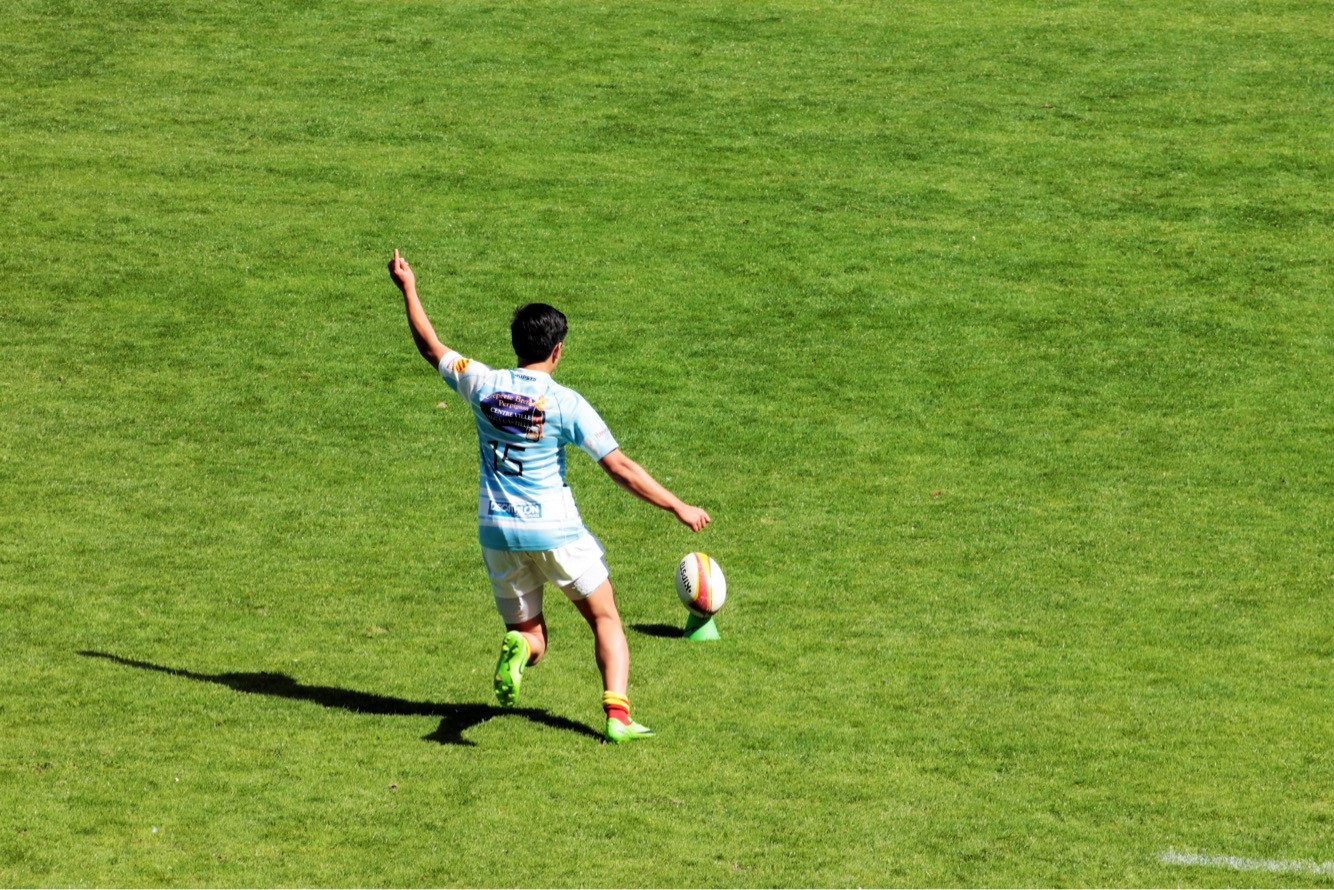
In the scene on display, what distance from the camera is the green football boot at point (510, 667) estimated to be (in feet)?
24.9

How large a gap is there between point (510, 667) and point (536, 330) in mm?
1724

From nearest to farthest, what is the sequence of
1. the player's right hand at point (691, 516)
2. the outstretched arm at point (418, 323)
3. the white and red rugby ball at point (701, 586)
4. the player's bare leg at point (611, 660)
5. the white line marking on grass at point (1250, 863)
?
the white line marking on grass at point (1250, 863) → the player's right hand at point (691, 516) → the player's bare leg at point (611, 660) → the outstretched arm at point (418, 323) → the white and red rugby ball at point (701, 586)

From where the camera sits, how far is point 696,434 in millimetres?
13938

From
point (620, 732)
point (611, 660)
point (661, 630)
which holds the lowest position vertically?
point (661, 630)

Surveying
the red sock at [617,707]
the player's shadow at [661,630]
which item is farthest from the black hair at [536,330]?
the player's shadow at [661,630]

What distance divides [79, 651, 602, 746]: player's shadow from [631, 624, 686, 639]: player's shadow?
60.0 inches

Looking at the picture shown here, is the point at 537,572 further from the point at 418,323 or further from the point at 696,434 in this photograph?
the point at 696,434

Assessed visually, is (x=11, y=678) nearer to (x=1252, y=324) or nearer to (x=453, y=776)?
(x=453, y=776)

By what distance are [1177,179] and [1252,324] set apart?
12.6 ft

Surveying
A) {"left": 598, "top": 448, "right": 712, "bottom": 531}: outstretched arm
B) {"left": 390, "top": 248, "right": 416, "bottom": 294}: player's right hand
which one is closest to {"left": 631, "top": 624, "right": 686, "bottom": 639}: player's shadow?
{"left": 598, "top": 448, "right": 712, "bottom": 531}: outstretched arm

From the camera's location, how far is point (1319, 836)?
7066mm

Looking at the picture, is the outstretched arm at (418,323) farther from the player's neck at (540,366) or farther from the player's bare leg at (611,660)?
the player's bare leg at (611,660)

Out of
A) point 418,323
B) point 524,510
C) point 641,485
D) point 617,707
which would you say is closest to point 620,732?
point 617,707

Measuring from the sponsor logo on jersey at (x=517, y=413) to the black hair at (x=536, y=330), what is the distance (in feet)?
0.73
